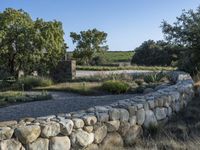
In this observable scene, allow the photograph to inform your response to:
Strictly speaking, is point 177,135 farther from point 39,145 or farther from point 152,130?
point 39,145

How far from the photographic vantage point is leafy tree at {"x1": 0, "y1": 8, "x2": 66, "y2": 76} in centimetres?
2175

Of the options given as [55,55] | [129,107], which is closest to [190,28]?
[55,55]

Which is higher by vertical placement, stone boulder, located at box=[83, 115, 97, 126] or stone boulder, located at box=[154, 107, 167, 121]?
stone boulder, located at box=[83, 115, 97, 126]

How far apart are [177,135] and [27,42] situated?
14.8 meters

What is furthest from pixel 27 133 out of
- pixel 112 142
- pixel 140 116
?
pixel 140 116

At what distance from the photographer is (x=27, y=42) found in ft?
71.6

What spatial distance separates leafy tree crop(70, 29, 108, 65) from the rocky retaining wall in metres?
42.3

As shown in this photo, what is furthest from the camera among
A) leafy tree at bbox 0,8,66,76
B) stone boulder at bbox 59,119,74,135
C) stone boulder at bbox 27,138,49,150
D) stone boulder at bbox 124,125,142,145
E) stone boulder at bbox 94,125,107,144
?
leafy tree at bbox 0,8,66,76

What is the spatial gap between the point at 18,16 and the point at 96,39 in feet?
98.6

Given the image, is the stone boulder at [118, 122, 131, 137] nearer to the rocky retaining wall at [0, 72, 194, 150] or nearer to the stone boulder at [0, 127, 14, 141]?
the rocky retaining wall at [0, 72, 194, 150]

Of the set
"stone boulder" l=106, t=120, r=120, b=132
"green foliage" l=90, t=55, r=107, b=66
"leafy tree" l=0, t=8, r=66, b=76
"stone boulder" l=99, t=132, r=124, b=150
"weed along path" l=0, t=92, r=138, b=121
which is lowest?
"stone boulder" l=99, t=132, r=124, b=150

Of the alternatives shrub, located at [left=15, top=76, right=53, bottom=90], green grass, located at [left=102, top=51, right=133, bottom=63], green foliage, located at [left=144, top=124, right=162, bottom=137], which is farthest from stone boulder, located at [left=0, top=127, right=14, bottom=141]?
green grass, located at [left=102, top=51, right=133, bottom=63]

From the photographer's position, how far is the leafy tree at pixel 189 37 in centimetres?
1836

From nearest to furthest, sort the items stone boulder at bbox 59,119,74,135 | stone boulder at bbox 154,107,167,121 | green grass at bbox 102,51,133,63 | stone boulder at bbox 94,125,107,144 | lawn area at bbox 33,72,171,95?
stone boulder at bbox 59,119,74,135, stone boulder at bbox 94,125,107,144, stone boulder at bbox 154,107,167,121, lawn area at bbox 33,72,171,95, green grass at bbox 102,51,133,63
